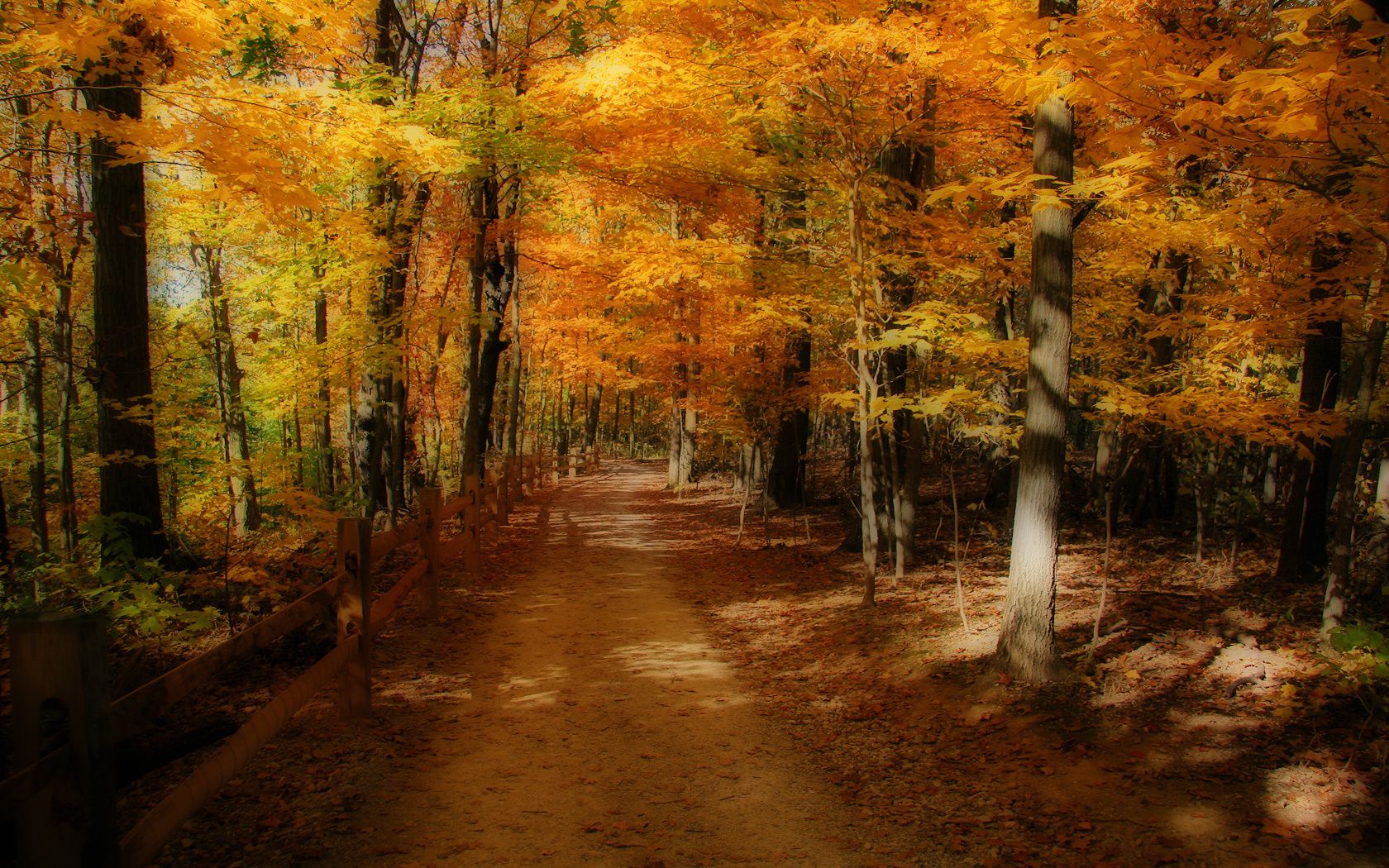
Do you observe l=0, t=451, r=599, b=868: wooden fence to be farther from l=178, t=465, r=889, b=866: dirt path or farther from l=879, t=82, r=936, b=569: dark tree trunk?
l=879, t=82, r=936, b=569: dark tree trunk

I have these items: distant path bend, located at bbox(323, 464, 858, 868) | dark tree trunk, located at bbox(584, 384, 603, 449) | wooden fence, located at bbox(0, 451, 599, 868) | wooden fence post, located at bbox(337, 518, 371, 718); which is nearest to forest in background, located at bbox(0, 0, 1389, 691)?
wooden fence post, located at bbox(337, 518, 371, 718)

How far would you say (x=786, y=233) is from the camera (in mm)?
10930

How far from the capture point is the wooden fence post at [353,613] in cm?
533

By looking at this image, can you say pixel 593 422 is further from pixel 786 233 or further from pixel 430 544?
pixel 430 544

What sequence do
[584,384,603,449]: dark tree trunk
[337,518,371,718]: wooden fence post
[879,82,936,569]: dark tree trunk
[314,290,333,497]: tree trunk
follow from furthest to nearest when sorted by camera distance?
[584,384,603,449]: dark tree trunk, [314,290,333,497]: tree trunk, [879,82,936,569]: dark tree trunk, [337,518,371,718]: wooden fence post

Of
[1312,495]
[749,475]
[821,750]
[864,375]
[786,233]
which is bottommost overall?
[821,750]

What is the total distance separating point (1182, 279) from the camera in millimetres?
13102

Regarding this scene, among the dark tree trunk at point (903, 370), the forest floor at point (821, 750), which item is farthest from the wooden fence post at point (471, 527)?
the dark tree trunk at point (903, 370)

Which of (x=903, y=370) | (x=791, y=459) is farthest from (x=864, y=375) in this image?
(x=791, y=459)

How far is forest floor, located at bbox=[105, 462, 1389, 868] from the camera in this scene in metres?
4.06

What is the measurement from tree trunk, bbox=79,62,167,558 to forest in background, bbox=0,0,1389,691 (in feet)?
0.13

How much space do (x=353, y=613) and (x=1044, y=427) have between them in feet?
18.1

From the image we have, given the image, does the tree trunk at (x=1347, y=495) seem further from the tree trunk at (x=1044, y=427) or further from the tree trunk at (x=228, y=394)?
the tree trunk at (x=228, y=394)

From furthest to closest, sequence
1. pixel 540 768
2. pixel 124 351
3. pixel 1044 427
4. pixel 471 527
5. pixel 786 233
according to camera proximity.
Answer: pixel 786 233 → pixel 471 527 → pixel 124 351 → pixel 1044 427 → pixel 540 768
